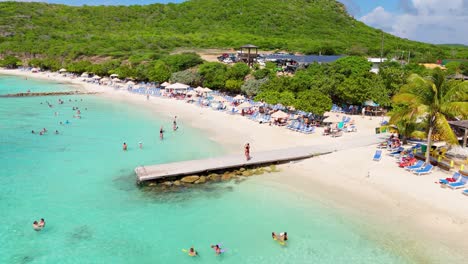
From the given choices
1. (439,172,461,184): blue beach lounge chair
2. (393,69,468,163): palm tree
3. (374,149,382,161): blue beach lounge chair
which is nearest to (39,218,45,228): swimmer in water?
(374,149,382,161): blue beach lounge chair

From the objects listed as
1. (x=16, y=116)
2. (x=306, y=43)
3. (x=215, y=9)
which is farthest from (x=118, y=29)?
(x=16, y=116)

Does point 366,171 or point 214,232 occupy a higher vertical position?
point 366,171

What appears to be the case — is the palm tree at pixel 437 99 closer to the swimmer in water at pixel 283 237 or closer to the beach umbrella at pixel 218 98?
the swimmer in water at pixel 283 237

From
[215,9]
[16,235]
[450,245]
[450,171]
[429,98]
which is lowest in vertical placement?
[16,235]

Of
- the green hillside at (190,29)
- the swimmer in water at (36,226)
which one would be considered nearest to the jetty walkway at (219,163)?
the swimmer in water at (36,226)

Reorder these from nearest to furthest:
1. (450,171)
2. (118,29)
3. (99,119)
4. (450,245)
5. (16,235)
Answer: (450,245) < (16,235) < (450,171) < (99,119) < (118,29)

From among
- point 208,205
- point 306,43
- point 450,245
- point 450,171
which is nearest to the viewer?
point 450,245

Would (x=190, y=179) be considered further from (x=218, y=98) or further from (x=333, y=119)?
(x=218, y=98)

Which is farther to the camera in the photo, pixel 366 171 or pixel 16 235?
pixel 366 171

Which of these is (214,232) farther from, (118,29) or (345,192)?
(118,29)

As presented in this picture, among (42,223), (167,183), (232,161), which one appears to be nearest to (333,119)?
(232,161)
